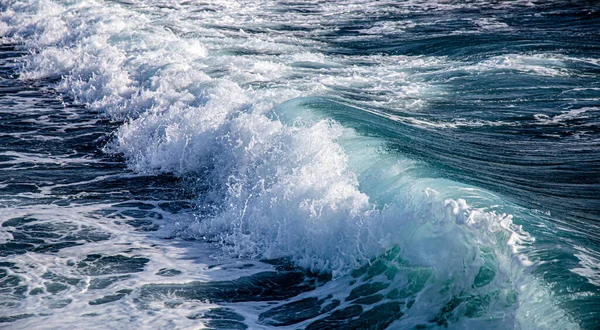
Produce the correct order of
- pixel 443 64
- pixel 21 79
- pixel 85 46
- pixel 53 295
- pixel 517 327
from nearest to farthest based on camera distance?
pixel 517 327 → pixel 53 295 → pixel 443 64 → pixel 21 79 → pixel 85 46

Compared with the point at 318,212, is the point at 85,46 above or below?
above

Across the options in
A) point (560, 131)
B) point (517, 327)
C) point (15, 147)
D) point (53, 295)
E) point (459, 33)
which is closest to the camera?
point (517, 327)

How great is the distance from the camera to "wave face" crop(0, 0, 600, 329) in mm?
5887

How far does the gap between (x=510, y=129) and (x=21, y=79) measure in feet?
40.6

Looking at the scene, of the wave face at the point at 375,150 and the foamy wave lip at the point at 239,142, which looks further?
the foamy wave lip at the point at 239,142

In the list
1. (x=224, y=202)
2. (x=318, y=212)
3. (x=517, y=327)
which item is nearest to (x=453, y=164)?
(x=318, y=212)

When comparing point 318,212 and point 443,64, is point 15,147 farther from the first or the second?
point 443,64

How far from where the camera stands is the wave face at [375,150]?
5887 millimetres

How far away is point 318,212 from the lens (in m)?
7.54

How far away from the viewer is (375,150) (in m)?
→ 8.96

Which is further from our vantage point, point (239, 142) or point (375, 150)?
point (239, 142)

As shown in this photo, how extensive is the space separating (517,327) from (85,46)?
16.3 meters

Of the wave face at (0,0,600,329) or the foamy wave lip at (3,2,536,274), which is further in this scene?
the foamy wave lip at (3,2,536,274)

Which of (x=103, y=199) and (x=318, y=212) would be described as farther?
(x=103, y=199)
